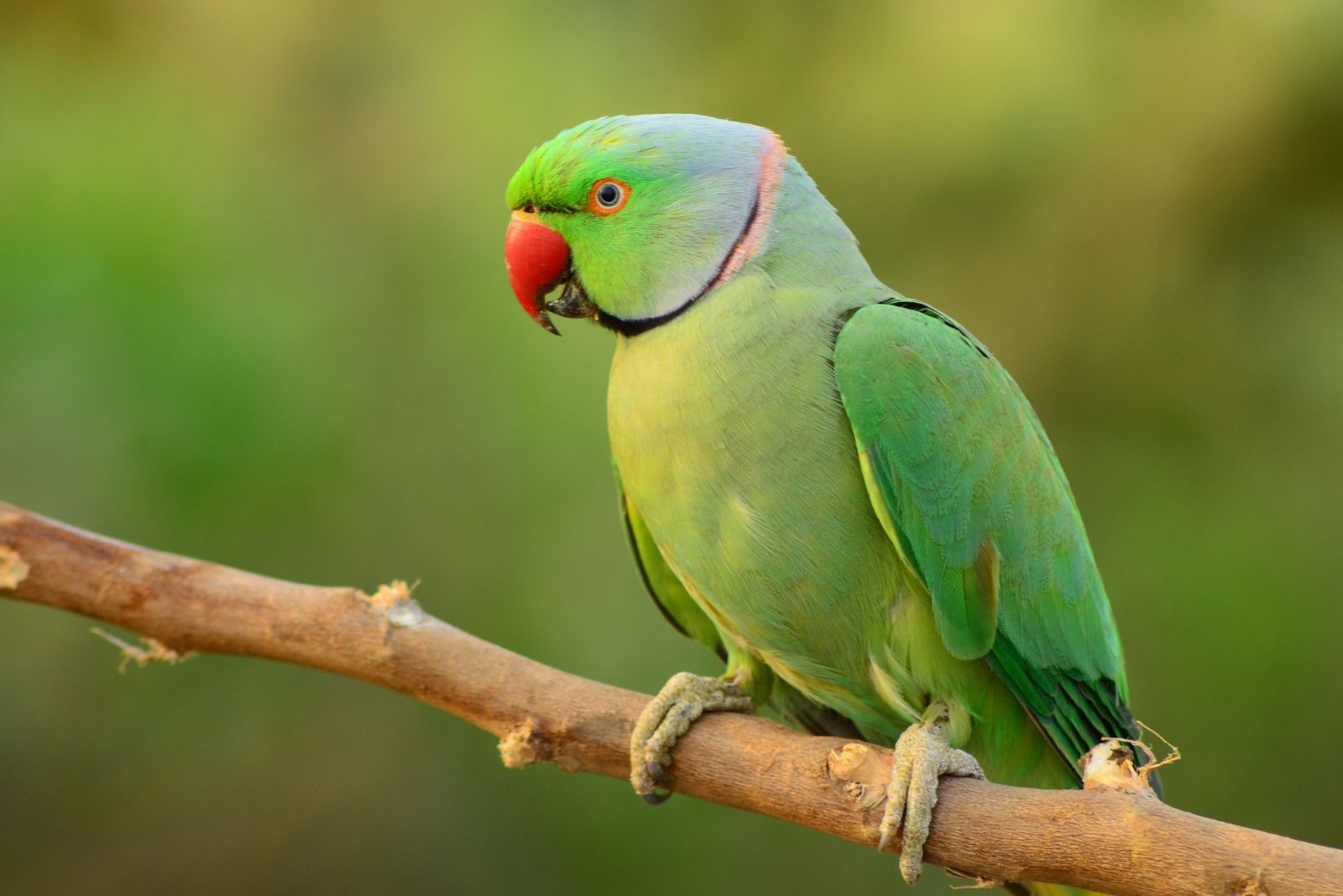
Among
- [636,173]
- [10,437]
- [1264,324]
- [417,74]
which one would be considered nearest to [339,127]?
[417,74]

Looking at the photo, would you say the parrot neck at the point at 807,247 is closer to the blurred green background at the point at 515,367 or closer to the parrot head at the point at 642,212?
the parrot head at the point at 642,212

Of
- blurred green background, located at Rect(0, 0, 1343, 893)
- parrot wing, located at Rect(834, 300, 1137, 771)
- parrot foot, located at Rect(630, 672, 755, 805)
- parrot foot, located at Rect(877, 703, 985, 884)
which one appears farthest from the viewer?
blurred green background, located at Rect(0, 0, 1343, 893)

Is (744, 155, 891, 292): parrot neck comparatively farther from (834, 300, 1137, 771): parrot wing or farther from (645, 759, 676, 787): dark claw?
(645, 759, 676, 787): dark claw

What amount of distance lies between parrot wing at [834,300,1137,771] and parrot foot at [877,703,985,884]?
17 centimetres

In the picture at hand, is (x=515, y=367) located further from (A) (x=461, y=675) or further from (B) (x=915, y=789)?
(B) (x=915, y=789)

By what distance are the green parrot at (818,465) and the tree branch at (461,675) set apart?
6 centimetres

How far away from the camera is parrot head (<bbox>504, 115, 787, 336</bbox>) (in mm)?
2088

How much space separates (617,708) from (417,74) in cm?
302

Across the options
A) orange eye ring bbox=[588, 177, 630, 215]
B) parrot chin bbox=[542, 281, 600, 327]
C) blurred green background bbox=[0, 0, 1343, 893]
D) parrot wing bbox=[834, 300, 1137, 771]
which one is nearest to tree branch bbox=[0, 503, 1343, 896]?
parrot wing bbox=[834, 300, 1137, 771]

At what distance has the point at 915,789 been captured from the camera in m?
1.85

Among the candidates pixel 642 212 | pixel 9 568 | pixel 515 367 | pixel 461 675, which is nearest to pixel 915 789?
pixel 461 675

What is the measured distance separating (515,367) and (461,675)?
6.97 feet

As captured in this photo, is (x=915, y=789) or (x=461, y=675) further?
(x=461, y=675)

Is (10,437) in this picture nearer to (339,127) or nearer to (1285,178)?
(339,127)
